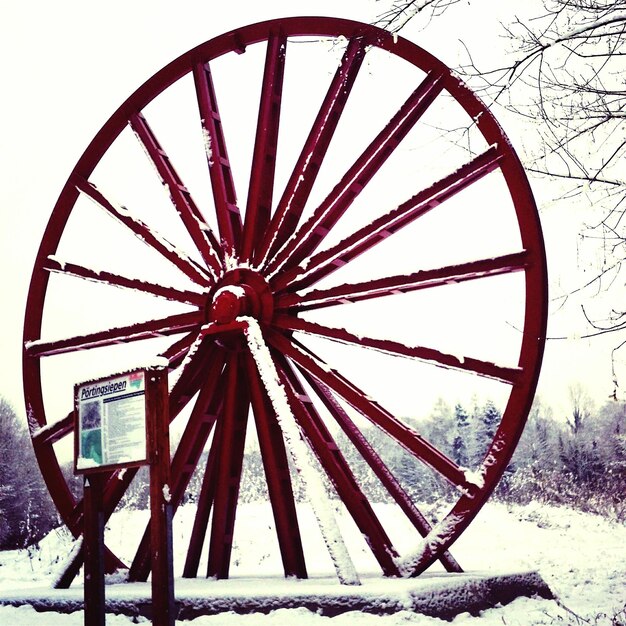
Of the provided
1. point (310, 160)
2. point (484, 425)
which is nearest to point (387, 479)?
point (310, 160)

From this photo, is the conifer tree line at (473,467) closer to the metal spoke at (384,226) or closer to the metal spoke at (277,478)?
the metal spoke at (277,478)

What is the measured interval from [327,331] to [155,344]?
45.4 ft

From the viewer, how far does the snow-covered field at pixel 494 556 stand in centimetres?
639

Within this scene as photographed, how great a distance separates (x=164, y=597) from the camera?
4527 mm

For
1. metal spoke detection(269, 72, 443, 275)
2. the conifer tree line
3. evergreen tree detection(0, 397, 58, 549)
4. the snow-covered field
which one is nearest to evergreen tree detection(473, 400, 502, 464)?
the conifer tree line

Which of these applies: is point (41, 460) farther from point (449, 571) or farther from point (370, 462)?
point (449, 571)

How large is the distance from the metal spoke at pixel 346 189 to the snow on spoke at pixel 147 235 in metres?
0.79

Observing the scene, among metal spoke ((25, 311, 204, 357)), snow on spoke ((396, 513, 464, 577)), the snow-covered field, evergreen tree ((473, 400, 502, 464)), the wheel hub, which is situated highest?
the wheel hub

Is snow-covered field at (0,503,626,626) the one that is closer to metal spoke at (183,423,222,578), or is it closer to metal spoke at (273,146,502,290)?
metal spoke at (183,423,222,578)

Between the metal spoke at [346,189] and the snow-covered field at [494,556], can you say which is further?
the metal spoke at [346,189]

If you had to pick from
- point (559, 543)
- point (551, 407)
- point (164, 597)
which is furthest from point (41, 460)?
point (551, 407)

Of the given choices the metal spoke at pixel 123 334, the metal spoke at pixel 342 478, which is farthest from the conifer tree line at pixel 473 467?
the metal spoke at pixel 342 478

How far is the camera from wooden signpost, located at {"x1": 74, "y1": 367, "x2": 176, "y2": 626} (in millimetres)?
4594

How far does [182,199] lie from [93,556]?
4266 mm
